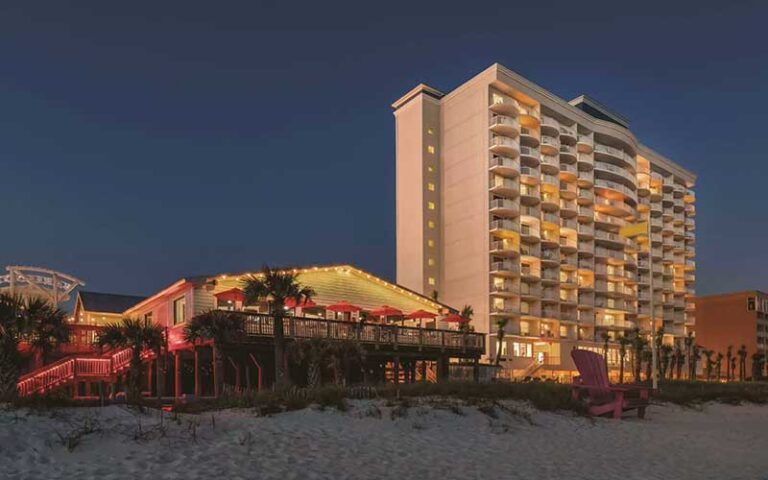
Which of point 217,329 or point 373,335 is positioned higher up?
point 217,329

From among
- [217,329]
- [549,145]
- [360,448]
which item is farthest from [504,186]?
[360,448]

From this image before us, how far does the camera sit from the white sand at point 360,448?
8.19 meters

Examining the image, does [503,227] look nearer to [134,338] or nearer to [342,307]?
[342,307]

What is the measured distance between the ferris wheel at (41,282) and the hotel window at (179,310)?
22512 millimetres

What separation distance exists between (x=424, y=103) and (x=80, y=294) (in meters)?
49.0

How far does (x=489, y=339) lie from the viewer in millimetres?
70062

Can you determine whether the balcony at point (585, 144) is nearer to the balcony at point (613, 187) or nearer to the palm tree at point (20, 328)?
the balcony at point (613, 187)

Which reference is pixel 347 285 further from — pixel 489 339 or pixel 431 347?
pixel 489 339

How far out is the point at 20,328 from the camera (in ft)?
64.8

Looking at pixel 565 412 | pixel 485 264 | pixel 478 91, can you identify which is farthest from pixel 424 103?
pixel 565 412

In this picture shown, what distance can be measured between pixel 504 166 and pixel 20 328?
61095 mm

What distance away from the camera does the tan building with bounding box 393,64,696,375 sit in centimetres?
7412

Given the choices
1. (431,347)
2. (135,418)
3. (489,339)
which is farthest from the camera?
(489,339)

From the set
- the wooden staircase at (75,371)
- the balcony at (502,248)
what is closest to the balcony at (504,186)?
the balcony at (502,248)
